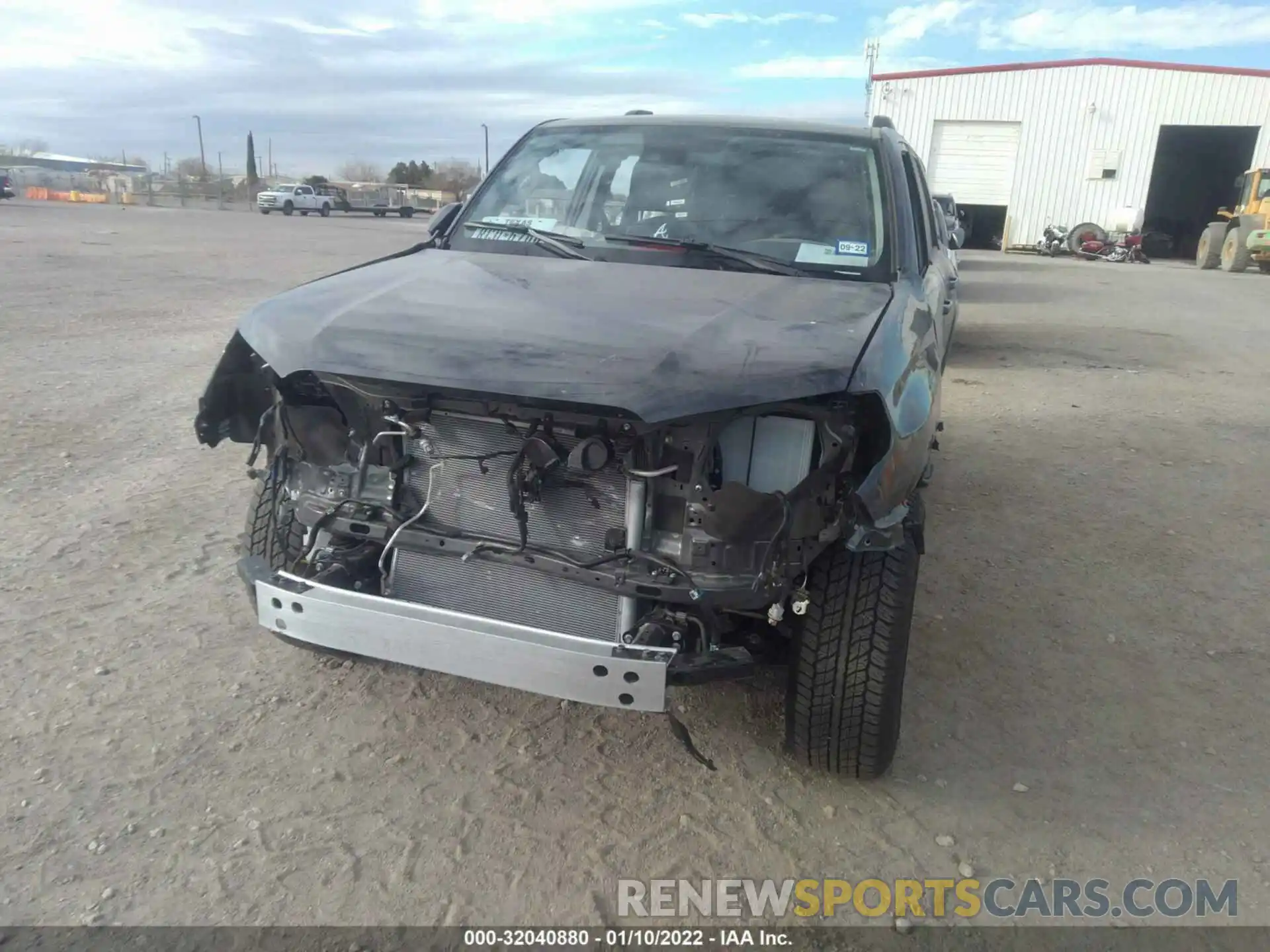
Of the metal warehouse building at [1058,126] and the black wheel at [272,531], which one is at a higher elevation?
the metal warehouse building at [1058,126]

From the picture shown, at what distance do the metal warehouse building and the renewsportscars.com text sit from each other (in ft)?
84.2

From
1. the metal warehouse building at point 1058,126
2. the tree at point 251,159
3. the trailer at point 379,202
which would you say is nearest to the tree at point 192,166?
the tree at point 251,159

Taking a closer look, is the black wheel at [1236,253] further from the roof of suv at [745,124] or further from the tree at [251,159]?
the tree at [251,159]

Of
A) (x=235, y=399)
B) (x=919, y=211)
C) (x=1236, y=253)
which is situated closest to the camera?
(x=235, y=399)

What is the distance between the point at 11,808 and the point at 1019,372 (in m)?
8.44

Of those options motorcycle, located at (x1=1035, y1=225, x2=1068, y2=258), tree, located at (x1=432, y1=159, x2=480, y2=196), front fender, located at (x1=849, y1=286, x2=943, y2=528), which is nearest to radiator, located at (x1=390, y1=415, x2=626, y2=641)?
front fender, located at (x1=849, y1=286, x2=943, y2=528)

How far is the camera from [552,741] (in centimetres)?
290

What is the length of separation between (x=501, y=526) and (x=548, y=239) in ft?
4.53

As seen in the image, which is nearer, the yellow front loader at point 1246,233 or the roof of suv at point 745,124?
the roof of suv at point 745,124

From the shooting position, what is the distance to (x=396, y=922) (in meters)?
2.20

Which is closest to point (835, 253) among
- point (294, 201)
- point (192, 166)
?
point (294, 201)

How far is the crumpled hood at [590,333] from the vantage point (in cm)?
222

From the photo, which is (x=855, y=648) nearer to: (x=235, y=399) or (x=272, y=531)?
(x=272, y=531)

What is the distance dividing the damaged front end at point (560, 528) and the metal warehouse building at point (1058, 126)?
25611 mm
